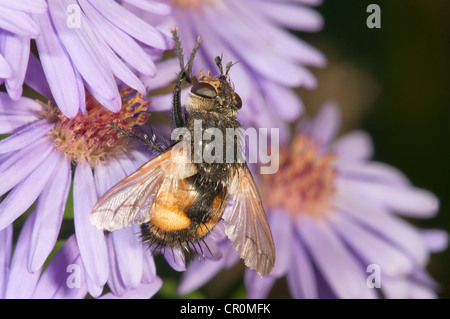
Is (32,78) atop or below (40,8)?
below

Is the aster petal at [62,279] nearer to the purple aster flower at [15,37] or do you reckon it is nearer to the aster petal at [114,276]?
the aster petal at [114,276]

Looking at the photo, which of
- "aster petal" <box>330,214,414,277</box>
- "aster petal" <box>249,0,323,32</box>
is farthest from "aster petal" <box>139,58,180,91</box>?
"aster petal" <box>330,214,414,277</box>

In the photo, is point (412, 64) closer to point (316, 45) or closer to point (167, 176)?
point (316, 45)

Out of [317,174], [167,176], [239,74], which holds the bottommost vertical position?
[317,174]

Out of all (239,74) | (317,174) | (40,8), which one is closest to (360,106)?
(317,174)

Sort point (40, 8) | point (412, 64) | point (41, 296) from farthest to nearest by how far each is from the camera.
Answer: point (412, 64) < point (41, 296) < point (40, 8)

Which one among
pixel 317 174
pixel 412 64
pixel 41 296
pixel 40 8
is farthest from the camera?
pixel 412 64

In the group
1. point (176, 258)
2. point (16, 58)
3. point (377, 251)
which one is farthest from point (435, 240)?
point (16, 58)
